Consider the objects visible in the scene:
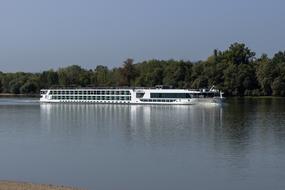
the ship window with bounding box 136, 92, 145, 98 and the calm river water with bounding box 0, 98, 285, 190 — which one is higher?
the ship window with bounding box 136, 92, 145, 98

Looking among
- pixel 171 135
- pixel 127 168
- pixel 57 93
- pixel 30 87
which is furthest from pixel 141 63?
pixel 127 168

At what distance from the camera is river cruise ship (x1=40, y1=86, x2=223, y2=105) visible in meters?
108

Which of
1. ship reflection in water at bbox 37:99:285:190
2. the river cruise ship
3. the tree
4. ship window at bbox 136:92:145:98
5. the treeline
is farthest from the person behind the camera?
the tree

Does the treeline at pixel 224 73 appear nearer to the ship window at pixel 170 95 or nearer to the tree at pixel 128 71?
the tree at pixel 128 71

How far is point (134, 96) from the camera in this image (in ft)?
381

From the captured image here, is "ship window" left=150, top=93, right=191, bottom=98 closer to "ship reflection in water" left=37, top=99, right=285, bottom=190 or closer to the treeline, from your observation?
the treeline

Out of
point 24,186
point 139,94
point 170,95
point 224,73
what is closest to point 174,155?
point 24,186

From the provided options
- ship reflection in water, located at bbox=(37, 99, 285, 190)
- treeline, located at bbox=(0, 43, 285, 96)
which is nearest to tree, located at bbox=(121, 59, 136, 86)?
treeline, located at bbox=(0, 43, 285, 96)

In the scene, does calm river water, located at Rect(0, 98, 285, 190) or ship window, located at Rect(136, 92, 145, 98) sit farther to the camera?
ship window, located at Rect(136, 92, 145, 98)

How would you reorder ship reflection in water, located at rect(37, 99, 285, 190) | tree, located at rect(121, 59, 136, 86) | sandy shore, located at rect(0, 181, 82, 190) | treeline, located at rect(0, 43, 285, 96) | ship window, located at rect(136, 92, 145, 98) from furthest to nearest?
tree, located at rect(121, 59, 136, 86) → treeline, located at rect(0, 43, 285, 96) → ship window, located at rect(136, 92, 145, 98) → ship reflection in water, located at rect(37, 99, 285, 190) → sandy shore, located at rect(0, 181, 82, 190)

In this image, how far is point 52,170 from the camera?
29562 mm

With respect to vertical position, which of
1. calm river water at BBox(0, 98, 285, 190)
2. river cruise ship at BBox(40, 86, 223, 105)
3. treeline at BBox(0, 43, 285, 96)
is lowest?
calm river water at BBox(0, 98, 285, 190)

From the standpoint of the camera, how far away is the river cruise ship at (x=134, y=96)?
10844 centimetres

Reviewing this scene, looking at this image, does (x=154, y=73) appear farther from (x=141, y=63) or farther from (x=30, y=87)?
(x=30, y=87)
